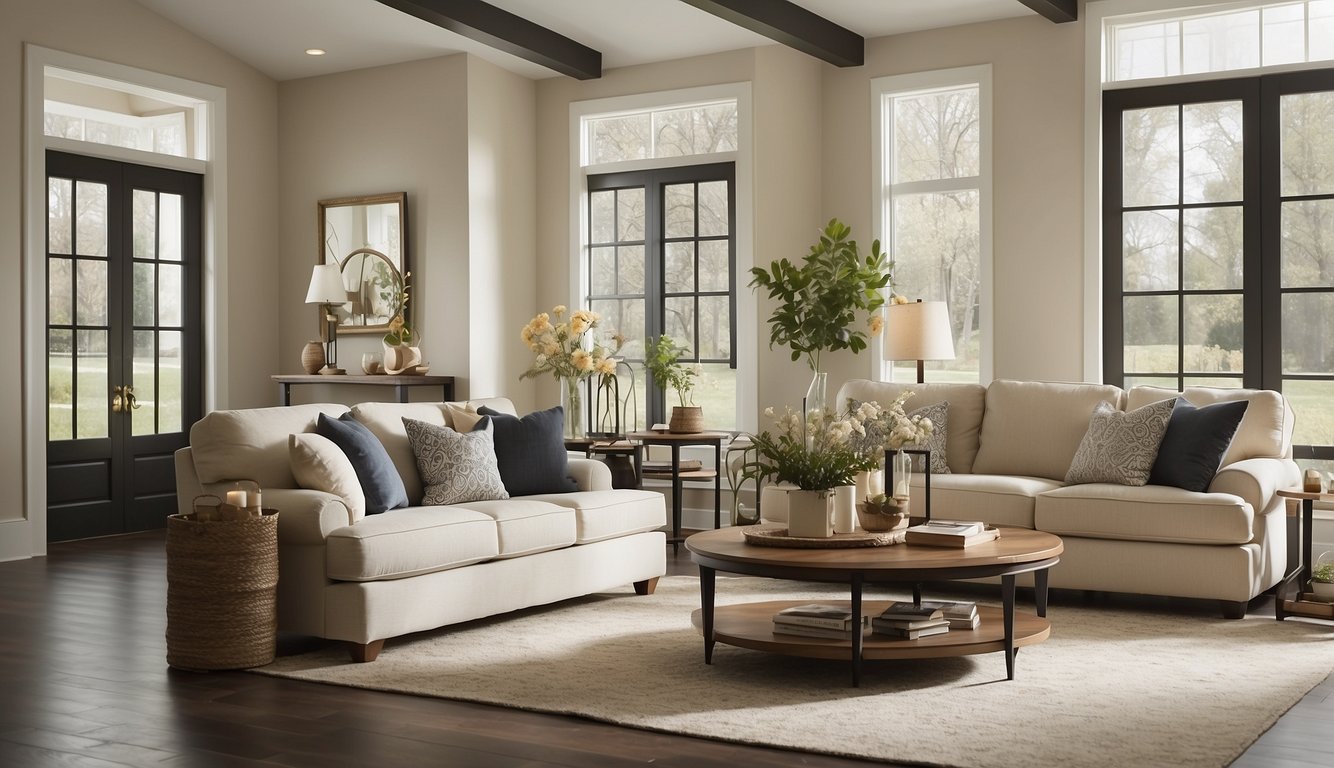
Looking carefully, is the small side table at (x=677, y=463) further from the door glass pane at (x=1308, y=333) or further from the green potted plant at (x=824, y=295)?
the door glass pane at (x=1308, y=333)

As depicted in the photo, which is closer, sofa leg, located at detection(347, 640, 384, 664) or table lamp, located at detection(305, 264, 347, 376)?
sofa leg, located at detection(347, 640, 384, 664)

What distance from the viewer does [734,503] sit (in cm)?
711

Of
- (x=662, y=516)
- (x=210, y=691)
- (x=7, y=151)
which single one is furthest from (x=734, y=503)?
(x=7, y=151)

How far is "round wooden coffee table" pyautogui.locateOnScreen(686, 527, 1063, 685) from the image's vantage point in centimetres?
388

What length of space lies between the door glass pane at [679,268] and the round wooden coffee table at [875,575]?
3.73 meters

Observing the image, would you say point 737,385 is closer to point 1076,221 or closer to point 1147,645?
point 1076,221

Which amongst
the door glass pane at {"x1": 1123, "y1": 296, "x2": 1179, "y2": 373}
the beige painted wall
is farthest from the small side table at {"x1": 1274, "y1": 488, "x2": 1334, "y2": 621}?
the beige painted wall

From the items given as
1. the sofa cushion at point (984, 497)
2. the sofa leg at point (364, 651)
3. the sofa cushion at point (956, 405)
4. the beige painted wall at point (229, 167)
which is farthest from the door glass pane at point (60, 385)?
the sofa cushion at point (984, 497)

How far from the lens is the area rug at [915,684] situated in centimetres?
332

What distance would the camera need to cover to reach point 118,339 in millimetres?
7738

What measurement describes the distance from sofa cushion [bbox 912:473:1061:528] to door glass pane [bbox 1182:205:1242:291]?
167cm

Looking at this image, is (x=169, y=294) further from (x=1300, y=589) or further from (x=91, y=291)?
(x=1300, y=589)

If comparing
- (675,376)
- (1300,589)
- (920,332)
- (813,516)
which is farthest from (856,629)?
(675,376)

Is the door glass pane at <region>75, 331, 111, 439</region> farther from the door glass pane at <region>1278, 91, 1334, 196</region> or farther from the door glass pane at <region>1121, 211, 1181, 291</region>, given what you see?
the door glass pane at <region>1278, 91, 1334, 196</region>
